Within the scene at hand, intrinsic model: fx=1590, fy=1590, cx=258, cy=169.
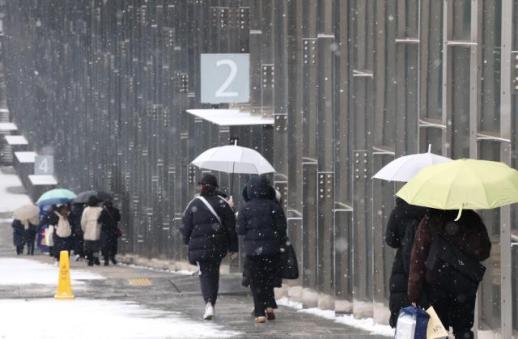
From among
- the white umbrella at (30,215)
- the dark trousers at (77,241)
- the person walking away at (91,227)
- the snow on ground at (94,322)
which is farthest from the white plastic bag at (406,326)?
the white umbrella at (30,215)

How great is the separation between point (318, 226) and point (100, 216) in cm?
1080

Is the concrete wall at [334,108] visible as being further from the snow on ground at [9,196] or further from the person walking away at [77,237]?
the snow on ground at [9,196]

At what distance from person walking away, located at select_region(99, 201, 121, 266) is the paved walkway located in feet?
12.1

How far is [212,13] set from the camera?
26516 millimetres

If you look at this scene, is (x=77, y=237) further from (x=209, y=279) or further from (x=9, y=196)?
(x=9, y=196)

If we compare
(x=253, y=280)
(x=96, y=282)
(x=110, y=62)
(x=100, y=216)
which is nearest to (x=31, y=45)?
(x=110, y=62)

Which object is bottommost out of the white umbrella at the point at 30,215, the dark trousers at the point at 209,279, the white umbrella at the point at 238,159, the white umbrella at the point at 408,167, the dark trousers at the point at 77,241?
the white umbrella at the point at 30,215

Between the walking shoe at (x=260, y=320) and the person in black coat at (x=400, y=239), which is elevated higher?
the person in black coat at (x=400, y=239)

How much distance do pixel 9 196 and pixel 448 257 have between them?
52686 mm

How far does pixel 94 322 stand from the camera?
1556 centimetres

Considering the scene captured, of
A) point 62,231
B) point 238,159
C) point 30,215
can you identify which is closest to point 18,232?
point 30,215

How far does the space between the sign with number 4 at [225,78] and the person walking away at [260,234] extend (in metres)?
5.87

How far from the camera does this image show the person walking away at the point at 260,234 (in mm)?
15555

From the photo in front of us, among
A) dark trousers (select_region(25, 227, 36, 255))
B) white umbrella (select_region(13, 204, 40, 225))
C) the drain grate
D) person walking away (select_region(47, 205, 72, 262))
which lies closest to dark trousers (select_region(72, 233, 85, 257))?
person walking away (select_region(47, 205, 72, 262))
